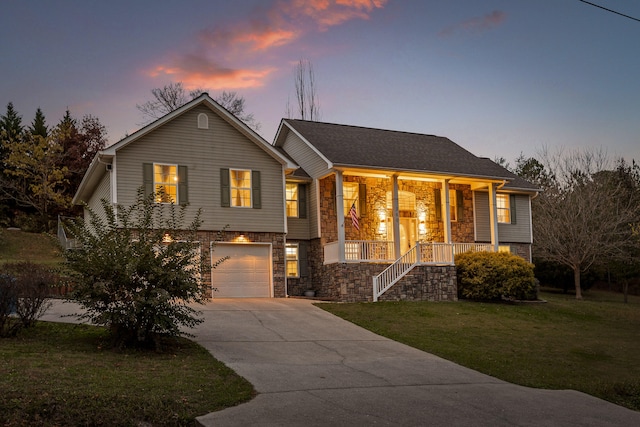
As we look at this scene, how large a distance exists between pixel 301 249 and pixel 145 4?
1063cm

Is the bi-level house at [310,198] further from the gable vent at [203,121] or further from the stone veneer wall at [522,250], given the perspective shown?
the stone veneer wall at [522,250]

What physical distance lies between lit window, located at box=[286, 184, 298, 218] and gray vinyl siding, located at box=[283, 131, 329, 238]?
0.51 meters

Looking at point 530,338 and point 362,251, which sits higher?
point 362,251

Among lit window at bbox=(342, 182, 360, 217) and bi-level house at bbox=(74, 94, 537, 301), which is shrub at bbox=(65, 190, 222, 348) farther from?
lit window at bbox=(342, 182, 360, 217)

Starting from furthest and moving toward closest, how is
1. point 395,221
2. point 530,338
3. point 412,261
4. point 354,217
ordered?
point 395,221, point 354,217, point 412,261, point 530,338

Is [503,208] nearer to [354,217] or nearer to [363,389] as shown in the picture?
[354,217]

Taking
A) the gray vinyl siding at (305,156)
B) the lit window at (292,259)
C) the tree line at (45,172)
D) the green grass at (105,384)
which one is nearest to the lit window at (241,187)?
the gray vinyl siding at (305,156)

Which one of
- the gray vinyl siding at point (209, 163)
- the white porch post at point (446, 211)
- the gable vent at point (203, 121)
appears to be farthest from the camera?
the white porch post at point (446, 211)

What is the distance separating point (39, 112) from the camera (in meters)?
47.8

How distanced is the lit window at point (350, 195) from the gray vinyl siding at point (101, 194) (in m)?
8.48

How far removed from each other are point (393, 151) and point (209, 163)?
25.8 feet

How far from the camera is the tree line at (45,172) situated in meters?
34.5

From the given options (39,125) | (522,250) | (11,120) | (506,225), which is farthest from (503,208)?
(11,120)

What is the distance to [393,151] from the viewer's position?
2567 cm
